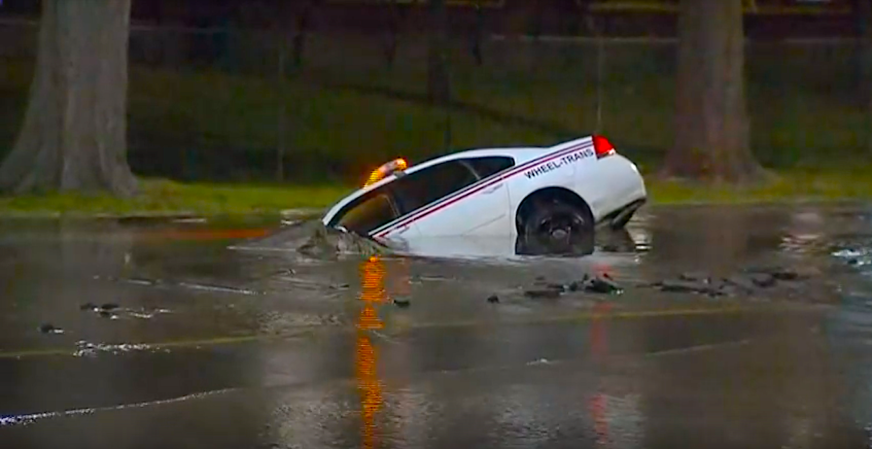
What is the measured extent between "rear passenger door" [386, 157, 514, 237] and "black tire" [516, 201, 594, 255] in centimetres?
26

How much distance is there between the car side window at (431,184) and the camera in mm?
16969

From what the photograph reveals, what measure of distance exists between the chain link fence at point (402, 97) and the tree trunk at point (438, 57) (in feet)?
1.01

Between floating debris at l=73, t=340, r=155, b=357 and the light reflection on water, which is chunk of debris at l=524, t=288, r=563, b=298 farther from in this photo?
floating debris at l=73, t=340, r=155, b=357

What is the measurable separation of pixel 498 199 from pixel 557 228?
72 cm

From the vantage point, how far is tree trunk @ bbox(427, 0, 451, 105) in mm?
36594

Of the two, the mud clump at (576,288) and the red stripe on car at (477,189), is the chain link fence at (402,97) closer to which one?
the red stripe on car at (477,189)

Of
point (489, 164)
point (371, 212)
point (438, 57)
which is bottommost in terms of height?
point (371, 212)

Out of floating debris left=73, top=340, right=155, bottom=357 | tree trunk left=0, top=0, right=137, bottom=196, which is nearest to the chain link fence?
tree trunk left=0, top=0, right=137, bottom=196

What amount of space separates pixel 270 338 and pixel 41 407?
2.56 m

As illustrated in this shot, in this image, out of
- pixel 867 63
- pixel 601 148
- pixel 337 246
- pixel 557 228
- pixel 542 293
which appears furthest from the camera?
pixel 867 63

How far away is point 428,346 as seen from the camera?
11.2 metres

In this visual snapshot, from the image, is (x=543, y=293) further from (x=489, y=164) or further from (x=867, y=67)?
(x=867, y=67)

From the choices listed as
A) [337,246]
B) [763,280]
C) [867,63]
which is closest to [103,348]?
[337,246]

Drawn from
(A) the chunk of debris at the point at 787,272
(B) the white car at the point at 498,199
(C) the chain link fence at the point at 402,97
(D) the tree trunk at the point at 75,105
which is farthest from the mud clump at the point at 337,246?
(C) the chain link fence at the point at 402,97
